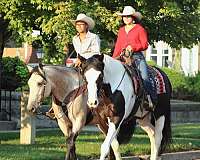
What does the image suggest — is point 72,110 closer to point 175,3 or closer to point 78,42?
point 78,42

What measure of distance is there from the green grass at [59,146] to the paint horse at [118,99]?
1527 mm

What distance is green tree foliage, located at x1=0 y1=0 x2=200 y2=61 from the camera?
572 inches

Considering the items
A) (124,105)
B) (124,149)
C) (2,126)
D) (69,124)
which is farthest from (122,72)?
(2,126)

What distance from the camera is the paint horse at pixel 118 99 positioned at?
30.2 ft

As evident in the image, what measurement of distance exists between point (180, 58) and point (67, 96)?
2909 centimetres

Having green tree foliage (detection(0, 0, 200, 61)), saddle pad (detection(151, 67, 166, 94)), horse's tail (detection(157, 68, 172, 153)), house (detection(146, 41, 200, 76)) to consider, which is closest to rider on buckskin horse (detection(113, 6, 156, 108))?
saddle pad (detection(151, 67, 166, 94))

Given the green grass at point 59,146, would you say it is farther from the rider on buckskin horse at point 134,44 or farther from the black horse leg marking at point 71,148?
the rider on buckskin horse at point 134,44

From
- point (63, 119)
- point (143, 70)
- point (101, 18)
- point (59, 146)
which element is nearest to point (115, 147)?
point (63, 119)

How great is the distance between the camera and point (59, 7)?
1467 cm

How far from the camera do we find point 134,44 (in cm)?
1110

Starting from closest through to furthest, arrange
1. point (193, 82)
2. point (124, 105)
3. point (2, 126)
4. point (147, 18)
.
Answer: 1. point (124, 105)
2. point (147, 18)
3. point (2, 126)
4. point (193, 82)

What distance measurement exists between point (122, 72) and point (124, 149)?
13.2 ft

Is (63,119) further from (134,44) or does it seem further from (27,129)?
(27,129)

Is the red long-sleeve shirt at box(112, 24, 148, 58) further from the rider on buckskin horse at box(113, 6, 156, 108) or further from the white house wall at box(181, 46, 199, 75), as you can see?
the white house wall at box(181, 46, 199, 75)
